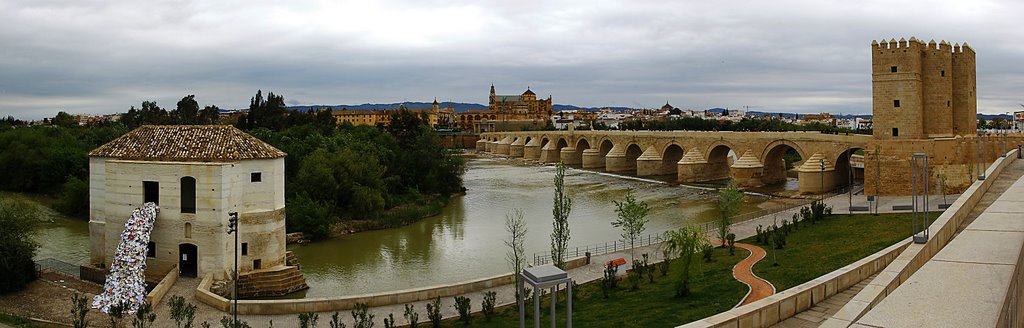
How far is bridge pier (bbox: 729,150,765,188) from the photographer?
134ft

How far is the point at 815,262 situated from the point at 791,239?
4.85 m

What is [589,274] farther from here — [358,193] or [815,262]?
[358,193]

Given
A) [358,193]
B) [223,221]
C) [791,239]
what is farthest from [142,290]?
[791,239]

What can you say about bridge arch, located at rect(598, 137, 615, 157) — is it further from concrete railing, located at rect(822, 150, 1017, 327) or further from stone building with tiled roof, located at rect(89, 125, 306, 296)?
concrete railing, located at rect(822, 150, 1017, 327)

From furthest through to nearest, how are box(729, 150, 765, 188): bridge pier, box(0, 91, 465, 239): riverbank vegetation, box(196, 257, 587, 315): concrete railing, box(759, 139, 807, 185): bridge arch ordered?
box(759, 139, 807, 185): bridge arch → box(729, 150, 765, 188): bridge pier → box(0, 91, 465, 239): riverbank vegetation → box(196, 257, 587, 315): concrete railing

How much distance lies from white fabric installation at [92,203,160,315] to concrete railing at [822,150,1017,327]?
13.5 meters

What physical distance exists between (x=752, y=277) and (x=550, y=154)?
205ft

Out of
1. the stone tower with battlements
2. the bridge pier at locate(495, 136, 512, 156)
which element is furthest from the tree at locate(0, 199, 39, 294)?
the bridge pier at locate(495, 136, 512, 156)

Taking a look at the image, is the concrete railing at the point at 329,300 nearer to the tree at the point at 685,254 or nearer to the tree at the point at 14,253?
the tree at the point at 14,253

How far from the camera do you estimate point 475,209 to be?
34.0m

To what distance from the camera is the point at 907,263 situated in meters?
6.90

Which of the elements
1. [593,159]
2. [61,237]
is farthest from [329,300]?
[593,159]

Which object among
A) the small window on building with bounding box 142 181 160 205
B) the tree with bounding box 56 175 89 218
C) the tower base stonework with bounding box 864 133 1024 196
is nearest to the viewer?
the small window on building with bounding box 142 181 160 205

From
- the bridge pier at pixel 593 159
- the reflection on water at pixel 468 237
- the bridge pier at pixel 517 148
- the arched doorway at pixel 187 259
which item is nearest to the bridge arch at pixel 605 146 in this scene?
the bridge pier at pixel 593 159
